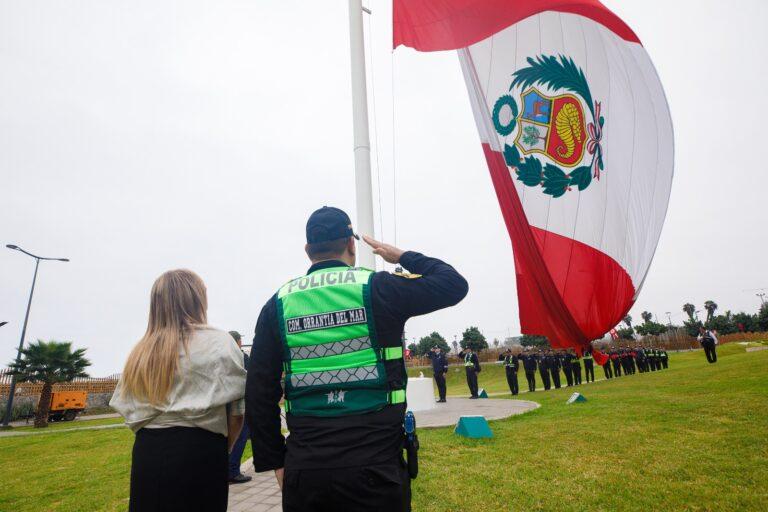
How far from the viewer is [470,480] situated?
444 cm

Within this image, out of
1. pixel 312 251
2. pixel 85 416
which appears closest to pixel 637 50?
pixel 312 251

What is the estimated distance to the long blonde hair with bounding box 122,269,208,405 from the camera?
2.03 meters

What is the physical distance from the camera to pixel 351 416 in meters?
1.62

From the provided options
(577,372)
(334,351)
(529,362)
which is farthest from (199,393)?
(577,372)

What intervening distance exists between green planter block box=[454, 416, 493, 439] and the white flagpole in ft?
12.1

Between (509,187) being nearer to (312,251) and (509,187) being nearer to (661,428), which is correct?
(312,251)

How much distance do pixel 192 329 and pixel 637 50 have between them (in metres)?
5.86

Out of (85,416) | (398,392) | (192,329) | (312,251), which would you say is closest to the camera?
(398,392)

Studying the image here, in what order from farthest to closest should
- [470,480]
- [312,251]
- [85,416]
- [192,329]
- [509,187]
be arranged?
[85,416] → [509,187] → [470,480] → [192,329] → [312,251]

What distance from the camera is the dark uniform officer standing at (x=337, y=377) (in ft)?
5.01

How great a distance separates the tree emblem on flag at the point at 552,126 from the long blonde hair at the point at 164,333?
3826 mm

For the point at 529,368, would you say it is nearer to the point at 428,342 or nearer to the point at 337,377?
the point at 337,377

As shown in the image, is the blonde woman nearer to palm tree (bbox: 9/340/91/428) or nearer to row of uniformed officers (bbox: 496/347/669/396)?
row of uniformed officers (bbox: 496/347/669/396)

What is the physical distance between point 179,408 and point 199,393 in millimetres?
108
